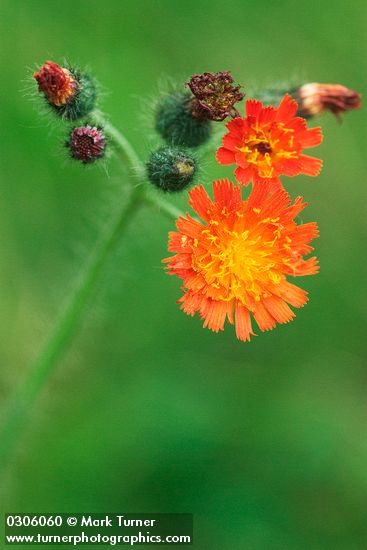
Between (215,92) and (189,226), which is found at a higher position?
(215,92)

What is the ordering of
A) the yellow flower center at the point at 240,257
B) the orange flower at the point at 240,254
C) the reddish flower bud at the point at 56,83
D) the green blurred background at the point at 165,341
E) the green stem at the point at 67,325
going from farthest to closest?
the green blurred background at the point at 165,341, the green stem at the point at 67,325, the yellow flower center at the point at 240,257, the orange flower at the point at 240,254, the reddish flower bud at the point at 56,83

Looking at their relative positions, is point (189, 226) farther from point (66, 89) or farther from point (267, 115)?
point (66, 89)

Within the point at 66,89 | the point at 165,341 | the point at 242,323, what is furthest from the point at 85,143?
the point at 165,341

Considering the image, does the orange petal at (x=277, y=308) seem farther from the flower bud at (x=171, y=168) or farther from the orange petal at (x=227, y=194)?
the flower bud at (x=171, y=168)

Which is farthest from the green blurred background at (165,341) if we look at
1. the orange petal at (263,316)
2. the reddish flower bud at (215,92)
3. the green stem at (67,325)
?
the reddish flower bud at (215,92)

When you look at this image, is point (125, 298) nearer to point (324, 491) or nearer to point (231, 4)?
point (324, 491)

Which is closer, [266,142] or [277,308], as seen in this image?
[266,142]

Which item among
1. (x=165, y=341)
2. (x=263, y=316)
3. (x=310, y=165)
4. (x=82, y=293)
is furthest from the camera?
→ (x=165, y=341)
